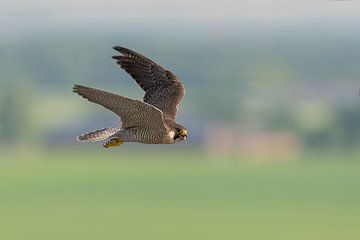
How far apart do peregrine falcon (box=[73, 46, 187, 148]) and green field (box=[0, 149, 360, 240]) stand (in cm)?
4815

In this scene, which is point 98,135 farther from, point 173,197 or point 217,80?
point 217,80

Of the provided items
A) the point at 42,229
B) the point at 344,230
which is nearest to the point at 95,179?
the point at 42,229

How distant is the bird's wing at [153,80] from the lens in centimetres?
1130

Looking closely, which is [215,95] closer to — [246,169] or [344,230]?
[246,169]

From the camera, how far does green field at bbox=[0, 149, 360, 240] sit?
65875mm

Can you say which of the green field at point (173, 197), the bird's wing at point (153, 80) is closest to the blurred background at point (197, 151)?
the green field at point (173, 197)

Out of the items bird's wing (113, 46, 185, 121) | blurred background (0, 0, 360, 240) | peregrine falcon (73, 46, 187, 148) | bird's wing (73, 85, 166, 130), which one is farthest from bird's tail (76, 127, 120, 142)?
blurred background (0, 0, 360, 240)

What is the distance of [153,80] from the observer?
11.5m

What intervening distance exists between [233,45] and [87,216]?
106 meters

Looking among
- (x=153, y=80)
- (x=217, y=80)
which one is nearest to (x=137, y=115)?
(x=153, y=80)

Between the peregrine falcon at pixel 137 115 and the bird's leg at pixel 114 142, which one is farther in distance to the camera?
the bird's leg at pixel 114 142

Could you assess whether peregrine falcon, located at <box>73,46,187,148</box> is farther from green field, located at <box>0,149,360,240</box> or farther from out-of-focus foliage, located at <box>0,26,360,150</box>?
out-of-focus foliage, located at <box>0,26,360,150</box>

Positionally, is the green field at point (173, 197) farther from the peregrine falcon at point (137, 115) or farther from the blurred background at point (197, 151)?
the peregrine falcon at point (137, 115)

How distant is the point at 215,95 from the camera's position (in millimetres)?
120188
